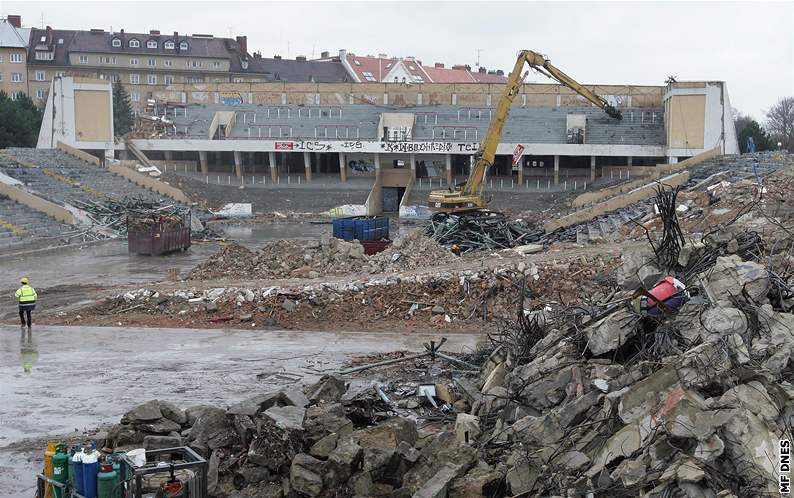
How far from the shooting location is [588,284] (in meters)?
20.9

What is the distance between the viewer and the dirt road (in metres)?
13.0

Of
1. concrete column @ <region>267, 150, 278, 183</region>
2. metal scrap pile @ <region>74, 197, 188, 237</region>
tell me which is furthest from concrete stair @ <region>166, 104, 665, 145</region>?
metal scrap pile @ <region>74, 197, 188, 237</region>

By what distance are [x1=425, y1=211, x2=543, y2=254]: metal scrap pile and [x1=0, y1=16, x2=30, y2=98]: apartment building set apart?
6676cm

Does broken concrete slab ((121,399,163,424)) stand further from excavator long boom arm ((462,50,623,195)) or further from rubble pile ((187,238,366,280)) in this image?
excavator long boom arm ((462,50,623,195))

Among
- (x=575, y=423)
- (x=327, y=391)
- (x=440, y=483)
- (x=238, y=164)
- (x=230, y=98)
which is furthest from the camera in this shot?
(x=230, y=98)

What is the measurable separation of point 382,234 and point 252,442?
24248 mm

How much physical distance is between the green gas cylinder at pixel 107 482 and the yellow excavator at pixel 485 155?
28670mm

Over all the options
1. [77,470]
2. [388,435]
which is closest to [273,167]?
[388,435]

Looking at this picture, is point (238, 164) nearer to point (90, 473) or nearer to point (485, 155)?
point (485, 155)

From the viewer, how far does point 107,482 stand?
8.48m

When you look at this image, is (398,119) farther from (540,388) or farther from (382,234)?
(540,388)

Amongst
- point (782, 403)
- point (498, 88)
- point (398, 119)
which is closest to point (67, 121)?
point (398, 119)

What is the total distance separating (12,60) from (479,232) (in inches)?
2776

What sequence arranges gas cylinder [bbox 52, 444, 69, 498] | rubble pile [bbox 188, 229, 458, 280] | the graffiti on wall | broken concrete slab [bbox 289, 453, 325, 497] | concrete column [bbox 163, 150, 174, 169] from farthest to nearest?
the graffiti on wall, concrete column [bbox 163, 150, 174, 169], rubble pile [bbox 188, 229, 458, 280], broken concrete slab [bbox 289, 453, 325, 497], gas cylinder [bbox 52, 444, 69, 498]
